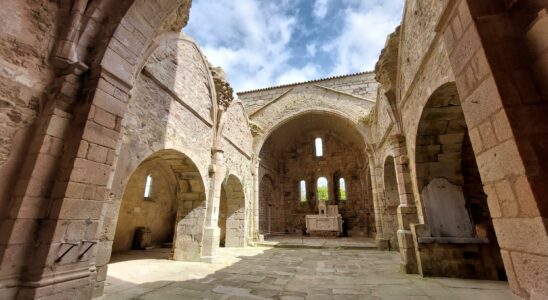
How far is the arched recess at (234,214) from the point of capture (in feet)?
30.8

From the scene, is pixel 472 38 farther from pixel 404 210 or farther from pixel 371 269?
pixel 371 269

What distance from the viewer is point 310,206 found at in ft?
51.5

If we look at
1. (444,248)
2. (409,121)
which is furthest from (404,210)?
(409,121)

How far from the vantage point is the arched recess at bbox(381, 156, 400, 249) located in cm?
842

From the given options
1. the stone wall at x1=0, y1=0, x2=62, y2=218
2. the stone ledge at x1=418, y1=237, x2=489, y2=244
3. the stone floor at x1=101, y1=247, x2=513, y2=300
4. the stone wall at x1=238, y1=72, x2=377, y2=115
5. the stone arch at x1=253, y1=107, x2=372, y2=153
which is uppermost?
the stone wall at x1=238, y1=72, x2=377, y2=115

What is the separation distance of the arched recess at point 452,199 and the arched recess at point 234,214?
22.1 ft

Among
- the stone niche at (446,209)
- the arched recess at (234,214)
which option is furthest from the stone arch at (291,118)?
the stone niche at (446,209)

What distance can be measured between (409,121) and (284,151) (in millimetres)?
11996

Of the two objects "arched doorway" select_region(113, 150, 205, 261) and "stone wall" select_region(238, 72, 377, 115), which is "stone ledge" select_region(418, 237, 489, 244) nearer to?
"arched doorway" select_region(113, 150, 205, 261)

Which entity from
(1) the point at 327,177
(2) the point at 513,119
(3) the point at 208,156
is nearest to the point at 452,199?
(2) the point at 513,119

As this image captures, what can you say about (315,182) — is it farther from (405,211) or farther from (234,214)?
(405,211)

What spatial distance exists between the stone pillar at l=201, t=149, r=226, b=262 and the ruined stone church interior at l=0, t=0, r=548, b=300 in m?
0.04

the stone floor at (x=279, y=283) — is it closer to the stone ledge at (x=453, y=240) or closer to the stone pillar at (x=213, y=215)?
the stone pillar at (x=213, y=215)

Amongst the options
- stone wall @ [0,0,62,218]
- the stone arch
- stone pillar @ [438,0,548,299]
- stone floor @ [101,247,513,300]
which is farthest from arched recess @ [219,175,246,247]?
stone pillar @ [438,0,548,299]
